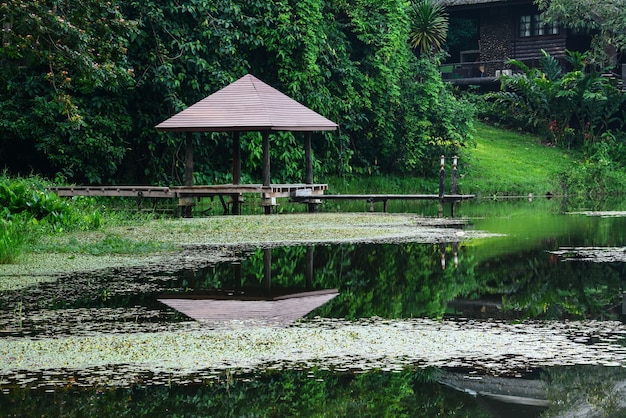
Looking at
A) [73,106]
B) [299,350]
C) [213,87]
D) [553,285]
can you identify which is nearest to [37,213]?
[73,106]

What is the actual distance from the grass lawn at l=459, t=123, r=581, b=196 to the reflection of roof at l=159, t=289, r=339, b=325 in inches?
1048

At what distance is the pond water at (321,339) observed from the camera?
24.2ft

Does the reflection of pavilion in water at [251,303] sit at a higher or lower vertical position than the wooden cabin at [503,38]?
lower

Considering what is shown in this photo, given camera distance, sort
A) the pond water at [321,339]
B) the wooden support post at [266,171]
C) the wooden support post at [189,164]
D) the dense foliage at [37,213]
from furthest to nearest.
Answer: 1. the wooden support post at [189,164]
2. the wooden support post at [266,171]
3. the dense foliage at [37,213]
4. the pond water at [321,339]

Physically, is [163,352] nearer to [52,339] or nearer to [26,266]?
[52,339]

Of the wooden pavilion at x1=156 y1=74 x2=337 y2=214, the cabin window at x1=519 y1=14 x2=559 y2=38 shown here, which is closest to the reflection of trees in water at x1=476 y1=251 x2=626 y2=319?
the wooden pavilion at x1=156 y1=74 x2=337 y2=214

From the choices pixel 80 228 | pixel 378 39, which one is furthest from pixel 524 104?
pixel 80 228

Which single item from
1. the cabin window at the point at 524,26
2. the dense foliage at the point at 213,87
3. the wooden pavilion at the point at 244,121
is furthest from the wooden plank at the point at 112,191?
the cabin window at the point at 524,26

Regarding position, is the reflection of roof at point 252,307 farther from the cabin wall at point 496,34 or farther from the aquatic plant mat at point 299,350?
the cabin wall at point 496,34

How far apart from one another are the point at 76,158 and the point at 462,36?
26905mm

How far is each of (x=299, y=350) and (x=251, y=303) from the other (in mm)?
2999

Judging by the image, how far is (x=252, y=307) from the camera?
38.7 feet

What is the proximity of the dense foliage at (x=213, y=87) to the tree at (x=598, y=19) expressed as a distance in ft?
24.0

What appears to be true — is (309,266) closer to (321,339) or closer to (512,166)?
(321,339)
